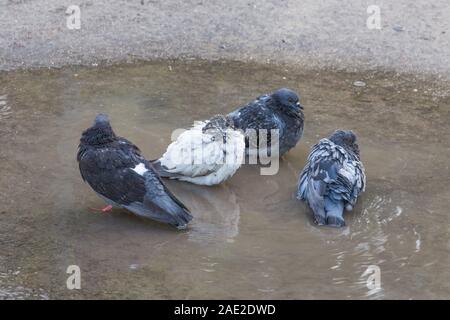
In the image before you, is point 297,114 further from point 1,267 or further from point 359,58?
point 1,267

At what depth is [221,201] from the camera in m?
6.88

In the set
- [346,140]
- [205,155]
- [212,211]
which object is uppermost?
[346,140]

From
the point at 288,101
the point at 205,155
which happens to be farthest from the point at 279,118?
the point at 205,155

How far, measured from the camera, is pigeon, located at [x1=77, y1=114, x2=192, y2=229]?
628cm

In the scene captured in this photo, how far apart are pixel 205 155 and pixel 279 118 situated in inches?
34.2

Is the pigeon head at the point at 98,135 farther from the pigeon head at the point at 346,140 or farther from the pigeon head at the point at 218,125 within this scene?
the pigeon head at the point at 346,140

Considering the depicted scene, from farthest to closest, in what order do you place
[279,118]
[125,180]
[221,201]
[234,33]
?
1. [234,33]
2. [279,118]
3. [221,201]
4. [125,180]

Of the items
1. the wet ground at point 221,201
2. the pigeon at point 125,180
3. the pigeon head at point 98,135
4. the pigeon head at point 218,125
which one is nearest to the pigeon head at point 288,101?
the wet ground at point 221,201

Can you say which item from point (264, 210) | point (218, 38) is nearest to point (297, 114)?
point (264, 210)

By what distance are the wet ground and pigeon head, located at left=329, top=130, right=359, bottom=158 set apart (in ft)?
0.97

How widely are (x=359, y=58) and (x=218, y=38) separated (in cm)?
156

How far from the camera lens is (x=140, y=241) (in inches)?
241

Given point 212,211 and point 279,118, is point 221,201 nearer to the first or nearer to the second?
point 212,211

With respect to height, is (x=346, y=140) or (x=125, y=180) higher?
(x=346, y=140)
